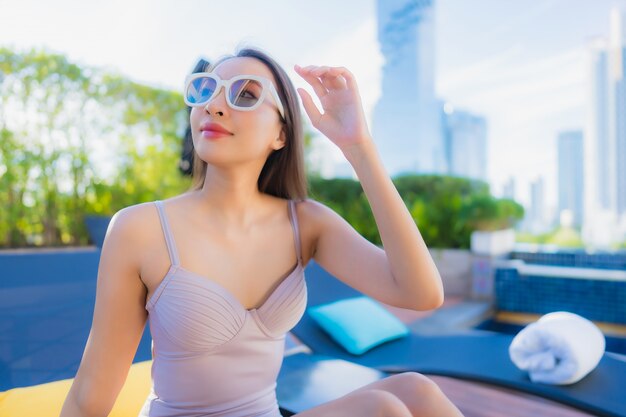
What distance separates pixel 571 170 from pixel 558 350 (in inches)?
403

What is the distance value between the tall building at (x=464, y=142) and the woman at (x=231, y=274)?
27.4 feet

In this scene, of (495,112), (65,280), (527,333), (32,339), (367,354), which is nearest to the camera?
(32,339)

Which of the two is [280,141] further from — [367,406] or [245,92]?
[367,406]

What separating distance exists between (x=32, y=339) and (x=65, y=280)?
0.34 metres

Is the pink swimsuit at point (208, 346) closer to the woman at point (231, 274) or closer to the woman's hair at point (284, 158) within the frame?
the woman at point (231, 274)

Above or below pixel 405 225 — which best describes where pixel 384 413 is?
below

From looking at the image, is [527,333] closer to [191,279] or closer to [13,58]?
[191,279]

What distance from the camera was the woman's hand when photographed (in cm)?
116

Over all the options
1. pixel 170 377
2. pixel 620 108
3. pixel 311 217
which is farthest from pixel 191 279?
pixel 620 108

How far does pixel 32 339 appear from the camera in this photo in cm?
218

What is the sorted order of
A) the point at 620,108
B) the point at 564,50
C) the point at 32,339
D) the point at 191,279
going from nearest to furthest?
1. the point at 191,279
2. the point at 32,339
3. the point at 564,50
4. the point at 620,108

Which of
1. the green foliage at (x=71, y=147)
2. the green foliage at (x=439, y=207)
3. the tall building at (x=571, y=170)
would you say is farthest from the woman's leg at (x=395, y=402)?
the tall building at (x=571, y=170)

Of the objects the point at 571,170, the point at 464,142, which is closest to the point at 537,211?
the point at 464,142

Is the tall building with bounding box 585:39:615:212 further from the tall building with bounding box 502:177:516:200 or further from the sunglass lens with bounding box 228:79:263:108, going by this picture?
the sunglass lens with bounding box 228:79:263:108
